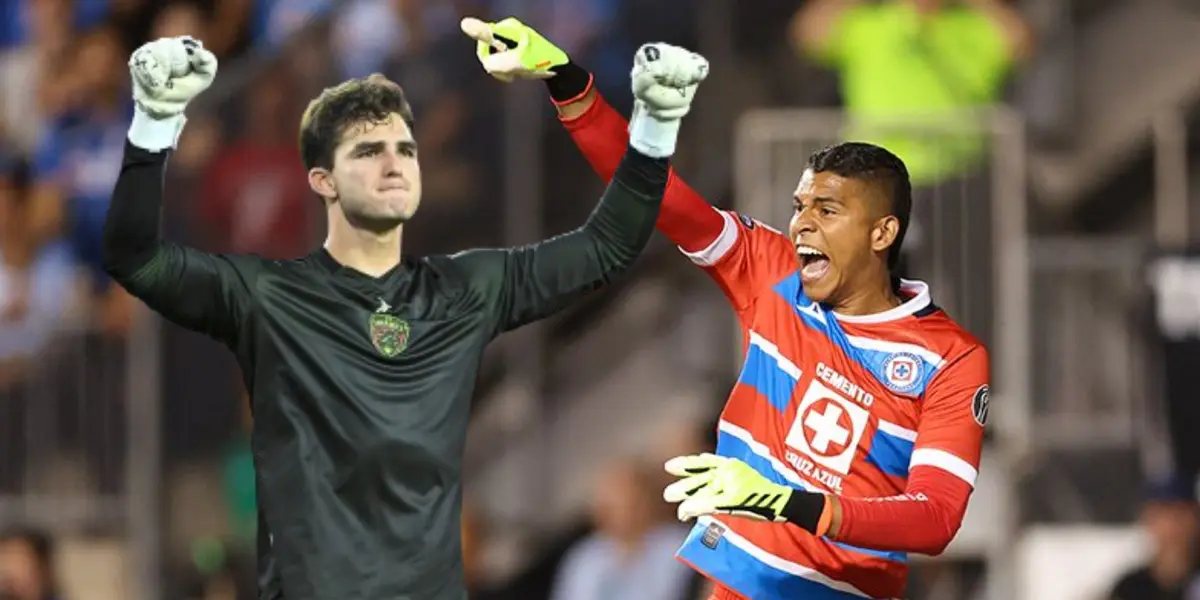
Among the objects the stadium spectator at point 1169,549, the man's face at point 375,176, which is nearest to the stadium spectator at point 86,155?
the stadium spectator at point 1169,549

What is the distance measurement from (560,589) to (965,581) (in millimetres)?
1619

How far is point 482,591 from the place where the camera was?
30.8ft

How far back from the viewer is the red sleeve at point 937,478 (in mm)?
5121

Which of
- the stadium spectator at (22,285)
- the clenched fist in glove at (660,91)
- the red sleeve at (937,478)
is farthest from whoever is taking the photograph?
the stadium spectator at (22,285)

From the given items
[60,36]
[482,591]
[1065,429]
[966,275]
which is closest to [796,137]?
[966,275]

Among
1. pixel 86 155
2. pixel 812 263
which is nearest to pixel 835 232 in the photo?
pixel 812 263

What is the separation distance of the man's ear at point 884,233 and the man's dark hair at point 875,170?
0.02 meters

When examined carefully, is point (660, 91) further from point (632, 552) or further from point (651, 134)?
point (632, 552)

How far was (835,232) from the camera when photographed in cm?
557

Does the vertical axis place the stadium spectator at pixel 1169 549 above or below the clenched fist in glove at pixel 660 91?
below

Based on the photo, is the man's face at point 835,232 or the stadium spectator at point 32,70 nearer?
the man's face at point 835,232

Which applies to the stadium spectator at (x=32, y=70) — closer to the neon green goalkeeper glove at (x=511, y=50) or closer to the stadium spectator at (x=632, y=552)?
the stadium spectator at (x=632, y=552)

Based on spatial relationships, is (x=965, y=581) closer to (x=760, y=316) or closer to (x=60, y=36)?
(x=760, y=316)

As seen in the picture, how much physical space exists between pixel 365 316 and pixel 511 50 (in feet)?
2.28
